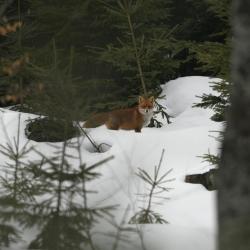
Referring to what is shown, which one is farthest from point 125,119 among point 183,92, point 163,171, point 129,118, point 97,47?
point 183,92

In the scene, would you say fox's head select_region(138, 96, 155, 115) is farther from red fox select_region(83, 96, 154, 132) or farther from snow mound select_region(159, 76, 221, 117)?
snow mound select_region(159, 76, 221, 117)

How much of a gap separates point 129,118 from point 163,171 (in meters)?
2.28

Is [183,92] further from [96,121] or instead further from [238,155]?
[238,155]

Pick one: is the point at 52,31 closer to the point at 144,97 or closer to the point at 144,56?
the point at 144,56

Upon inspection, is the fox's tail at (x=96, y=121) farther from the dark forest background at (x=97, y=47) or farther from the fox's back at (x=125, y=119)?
the dark forest background at (x=97, y=47)

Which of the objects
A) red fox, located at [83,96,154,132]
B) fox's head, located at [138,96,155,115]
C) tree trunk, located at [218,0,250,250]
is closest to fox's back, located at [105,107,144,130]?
red fox, located at [83,96,154,132]

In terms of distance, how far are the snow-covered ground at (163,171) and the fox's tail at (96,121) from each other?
148 millimetres

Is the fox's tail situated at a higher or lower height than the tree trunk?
higher

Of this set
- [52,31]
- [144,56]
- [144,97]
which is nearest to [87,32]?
[52,31]

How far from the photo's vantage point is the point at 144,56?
10.9 meters

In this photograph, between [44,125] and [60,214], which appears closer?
[60,214]

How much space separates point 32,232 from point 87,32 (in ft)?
29.1

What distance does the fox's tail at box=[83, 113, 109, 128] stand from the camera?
9844mm

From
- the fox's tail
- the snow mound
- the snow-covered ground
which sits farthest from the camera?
the snow mound
